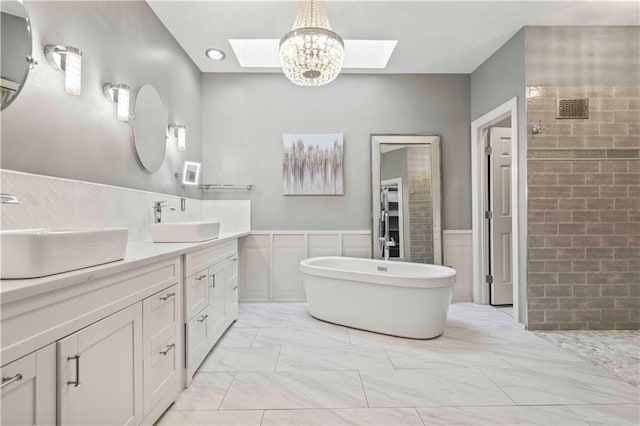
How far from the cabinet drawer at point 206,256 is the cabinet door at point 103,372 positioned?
56 centimetres

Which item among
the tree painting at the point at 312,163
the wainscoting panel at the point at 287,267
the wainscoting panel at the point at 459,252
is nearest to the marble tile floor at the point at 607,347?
the wainscoting panel at the point at 459,252

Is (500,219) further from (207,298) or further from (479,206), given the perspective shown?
(207,298)

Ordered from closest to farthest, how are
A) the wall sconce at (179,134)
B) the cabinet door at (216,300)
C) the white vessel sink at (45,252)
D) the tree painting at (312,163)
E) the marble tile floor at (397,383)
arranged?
the white vessel sink at (45,252) < the marble tile floor at (397,383) < the cabinet door at (216,300) < the wall sconce at (179,134) < the tree painting at (312,163)

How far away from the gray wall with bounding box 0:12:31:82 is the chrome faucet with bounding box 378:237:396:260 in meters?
3.38

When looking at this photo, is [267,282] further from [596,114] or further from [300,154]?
[596,114]

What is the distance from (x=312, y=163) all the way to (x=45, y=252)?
3161mm

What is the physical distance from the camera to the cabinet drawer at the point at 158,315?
1.49 meters

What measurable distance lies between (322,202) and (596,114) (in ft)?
9.27

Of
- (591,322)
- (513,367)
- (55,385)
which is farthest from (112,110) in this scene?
(591,322)

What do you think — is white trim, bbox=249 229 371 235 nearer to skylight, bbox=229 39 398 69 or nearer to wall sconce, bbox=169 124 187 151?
wall sconce, bbox=169 124 187 151

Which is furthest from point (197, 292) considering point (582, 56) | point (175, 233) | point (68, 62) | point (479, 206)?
point (582, 56)

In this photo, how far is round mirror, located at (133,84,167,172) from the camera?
2.49 m

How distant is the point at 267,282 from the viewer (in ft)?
12.9

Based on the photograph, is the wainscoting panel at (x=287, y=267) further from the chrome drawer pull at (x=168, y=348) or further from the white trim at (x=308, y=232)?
the chrome drawer pull at (x=168, y=348)
